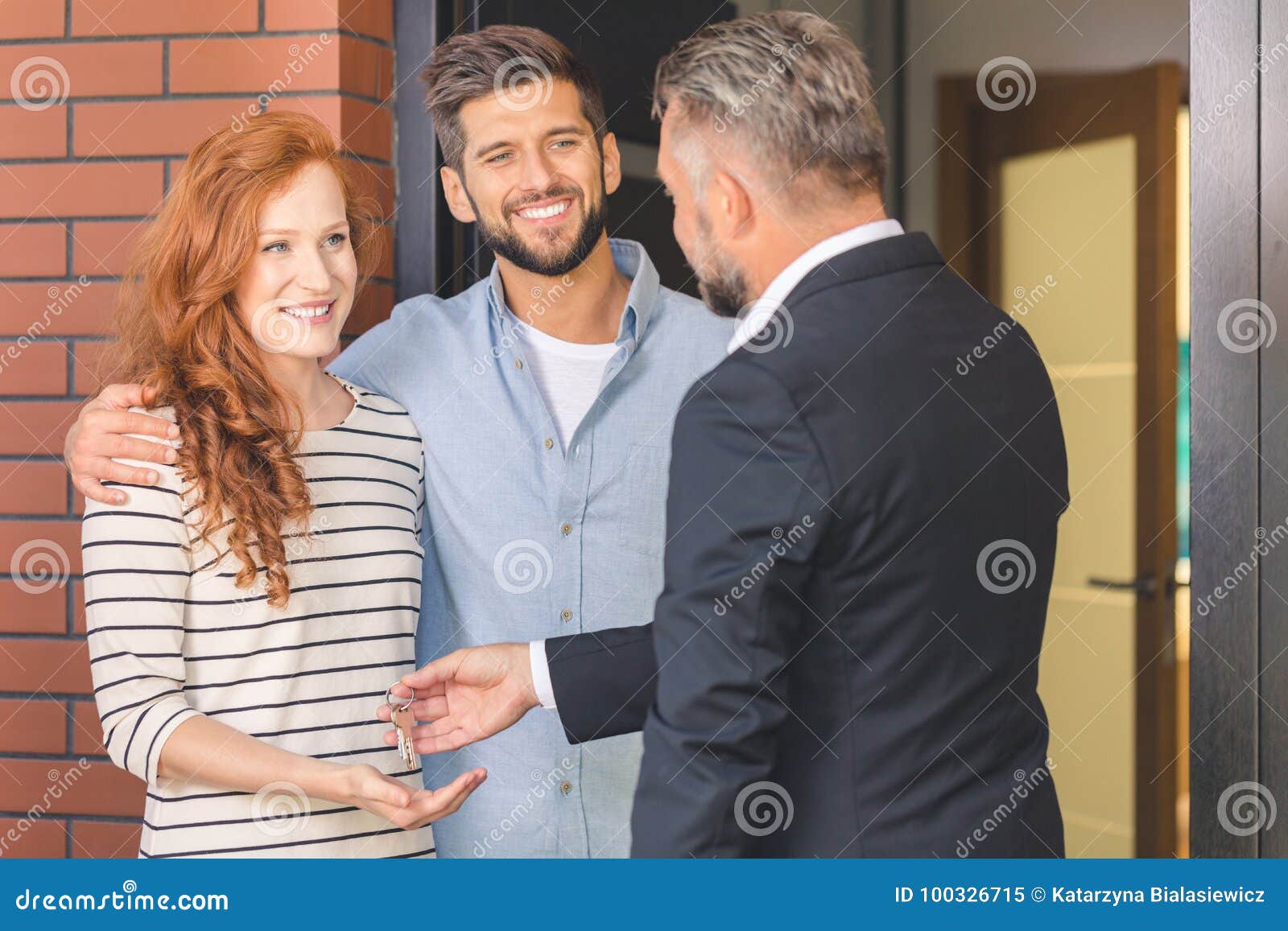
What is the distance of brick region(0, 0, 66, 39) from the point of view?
2.16m

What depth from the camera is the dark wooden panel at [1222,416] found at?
185 cm

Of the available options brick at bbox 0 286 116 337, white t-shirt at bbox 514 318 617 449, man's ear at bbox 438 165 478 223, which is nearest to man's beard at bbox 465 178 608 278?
man's ear at bbox 438 165 478 223

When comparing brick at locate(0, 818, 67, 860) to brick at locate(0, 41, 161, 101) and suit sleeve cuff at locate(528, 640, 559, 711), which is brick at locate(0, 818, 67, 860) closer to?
suit sleeve cuff at locate(528, 640, 559, 711)

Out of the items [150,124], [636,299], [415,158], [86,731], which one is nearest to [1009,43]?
[636,299]

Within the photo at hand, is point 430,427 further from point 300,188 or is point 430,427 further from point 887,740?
point 887,740

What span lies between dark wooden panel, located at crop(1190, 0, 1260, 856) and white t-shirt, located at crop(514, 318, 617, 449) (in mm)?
980

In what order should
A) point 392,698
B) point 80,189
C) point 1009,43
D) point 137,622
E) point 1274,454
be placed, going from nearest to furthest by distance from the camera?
point 137,622 < point 392,698 < point 1274,454 < point 80,189 < point 1009,43

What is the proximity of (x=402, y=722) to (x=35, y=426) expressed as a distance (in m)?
0.99

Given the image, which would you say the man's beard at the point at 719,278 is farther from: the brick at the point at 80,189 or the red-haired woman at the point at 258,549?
the brick at the point at 80,189

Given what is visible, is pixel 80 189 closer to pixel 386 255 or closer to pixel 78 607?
pixel 386 255

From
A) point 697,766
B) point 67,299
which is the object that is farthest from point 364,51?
point 697,766

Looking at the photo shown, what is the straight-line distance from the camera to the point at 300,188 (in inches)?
69.9

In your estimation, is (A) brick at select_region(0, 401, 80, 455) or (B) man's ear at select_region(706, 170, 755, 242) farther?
(A) brick at select_region(0, 401, 80, 455)

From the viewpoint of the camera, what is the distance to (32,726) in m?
2.18
